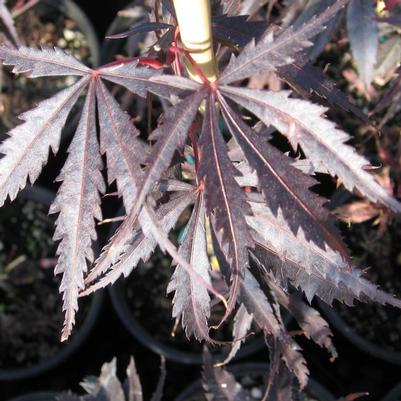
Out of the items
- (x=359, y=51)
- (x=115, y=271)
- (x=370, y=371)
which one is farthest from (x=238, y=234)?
(x=370, y=371)

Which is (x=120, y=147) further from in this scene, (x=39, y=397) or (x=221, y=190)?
(x=39, y=397)

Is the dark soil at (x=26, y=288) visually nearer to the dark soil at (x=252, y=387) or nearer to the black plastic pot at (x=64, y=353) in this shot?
the black plastic pot at (x=64, y=353)

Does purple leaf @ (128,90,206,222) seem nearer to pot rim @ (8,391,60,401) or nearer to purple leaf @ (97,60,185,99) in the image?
purple leaf @ (97,60,185,99)

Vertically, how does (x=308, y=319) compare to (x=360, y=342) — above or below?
above

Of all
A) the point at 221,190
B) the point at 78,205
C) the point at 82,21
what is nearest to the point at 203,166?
the point at 221,190

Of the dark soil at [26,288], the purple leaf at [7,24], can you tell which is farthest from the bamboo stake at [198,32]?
the dark soil at [26,288]

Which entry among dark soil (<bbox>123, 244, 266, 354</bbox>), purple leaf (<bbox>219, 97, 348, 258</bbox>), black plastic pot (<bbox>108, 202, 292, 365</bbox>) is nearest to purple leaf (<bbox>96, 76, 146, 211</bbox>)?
purple leaf (<bbox>219, 97, 348, 258</bbox>)
